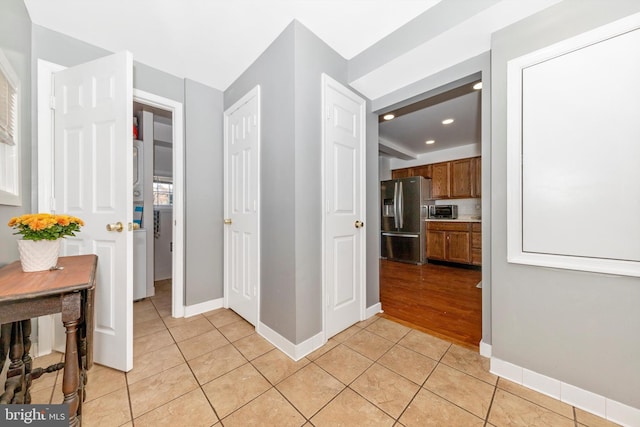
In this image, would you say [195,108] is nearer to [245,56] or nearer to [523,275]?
[245,56]

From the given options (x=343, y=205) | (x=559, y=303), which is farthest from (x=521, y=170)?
(x=343, y=205)

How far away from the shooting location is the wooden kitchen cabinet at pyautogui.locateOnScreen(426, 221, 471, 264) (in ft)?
14.1

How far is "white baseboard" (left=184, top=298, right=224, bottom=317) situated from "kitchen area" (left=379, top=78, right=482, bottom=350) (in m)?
1.80

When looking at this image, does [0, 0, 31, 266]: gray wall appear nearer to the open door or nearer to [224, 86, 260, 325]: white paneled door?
the open door

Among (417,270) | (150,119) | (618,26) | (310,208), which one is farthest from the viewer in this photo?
(417,270)

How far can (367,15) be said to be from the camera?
1.60 m

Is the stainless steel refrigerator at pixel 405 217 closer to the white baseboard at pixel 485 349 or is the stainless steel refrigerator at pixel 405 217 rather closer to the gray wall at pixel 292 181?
the white baseboard at pixel 485 349

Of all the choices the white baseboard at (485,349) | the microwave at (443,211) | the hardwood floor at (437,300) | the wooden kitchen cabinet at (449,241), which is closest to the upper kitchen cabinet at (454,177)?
the microwave at (443,211)

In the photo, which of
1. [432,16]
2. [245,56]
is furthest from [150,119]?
[432,16]

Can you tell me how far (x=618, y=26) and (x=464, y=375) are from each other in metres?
2.04

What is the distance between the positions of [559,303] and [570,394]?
0.48 m

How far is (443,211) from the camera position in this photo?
4.94m

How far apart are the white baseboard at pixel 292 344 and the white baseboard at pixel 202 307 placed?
859 millimetres

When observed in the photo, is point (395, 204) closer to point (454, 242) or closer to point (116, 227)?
point (454, 242)
